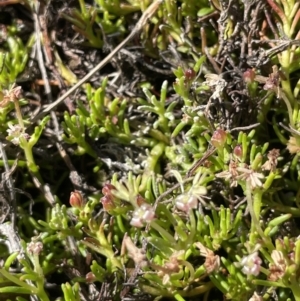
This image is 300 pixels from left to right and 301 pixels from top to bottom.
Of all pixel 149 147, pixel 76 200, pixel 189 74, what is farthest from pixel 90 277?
pixel 189 74

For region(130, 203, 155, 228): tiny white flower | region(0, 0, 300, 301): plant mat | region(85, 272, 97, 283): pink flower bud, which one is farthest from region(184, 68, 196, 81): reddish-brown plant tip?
region(85, 272, 97, 283): pink flower bud

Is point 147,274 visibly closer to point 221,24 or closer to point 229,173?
point 229,173

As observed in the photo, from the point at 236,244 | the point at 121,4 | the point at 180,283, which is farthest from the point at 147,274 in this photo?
the point at 121,4

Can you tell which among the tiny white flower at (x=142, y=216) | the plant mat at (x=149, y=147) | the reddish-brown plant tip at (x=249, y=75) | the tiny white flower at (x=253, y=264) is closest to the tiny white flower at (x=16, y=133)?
the plant mat at (x=149, y=147)

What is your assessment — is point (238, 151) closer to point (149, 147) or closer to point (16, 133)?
point (149, 147)

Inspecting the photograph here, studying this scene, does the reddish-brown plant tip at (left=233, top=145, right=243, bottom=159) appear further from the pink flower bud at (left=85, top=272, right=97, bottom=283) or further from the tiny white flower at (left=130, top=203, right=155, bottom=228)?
the pink flower bud at (left=85, top=272, right=97, bottom=283)

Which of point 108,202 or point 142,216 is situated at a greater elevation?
point 142,216

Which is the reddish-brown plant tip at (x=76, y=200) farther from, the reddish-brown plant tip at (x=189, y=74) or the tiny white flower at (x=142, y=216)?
the reddish-brown plant tip at (x=189, y=74)

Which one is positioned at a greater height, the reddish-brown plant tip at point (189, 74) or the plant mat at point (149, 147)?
the reddish-brown plant tip at point (189, 74)
